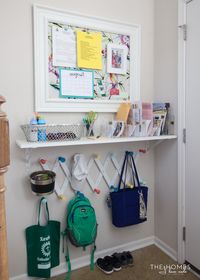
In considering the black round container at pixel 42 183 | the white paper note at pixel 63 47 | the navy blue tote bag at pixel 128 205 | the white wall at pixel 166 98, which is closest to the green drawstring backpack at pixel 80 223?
the navy blue tote bag at pixel 128 205

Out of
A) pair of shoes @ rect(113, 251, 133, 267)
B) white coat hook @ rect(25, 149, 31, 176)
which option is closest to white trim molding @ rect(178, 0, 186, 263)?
pair of shoes @ rect(113, 251, 133, 267)

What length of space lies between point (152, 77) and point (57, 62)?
84cm

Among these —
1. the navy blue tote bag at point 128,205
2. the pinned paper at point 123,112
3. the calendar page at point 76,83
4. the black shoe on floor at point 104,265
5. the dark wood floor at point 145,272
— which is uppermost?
the calendar page at point 76,83

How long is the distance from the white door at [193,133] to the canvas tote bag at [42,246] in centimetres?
98

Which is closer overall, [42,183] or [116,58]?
[42,183]

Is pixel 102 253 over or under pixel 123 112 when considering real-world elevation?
under

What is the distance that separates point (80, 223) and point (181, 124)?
1.04 m

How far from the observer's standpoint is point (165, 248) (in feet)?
6.17

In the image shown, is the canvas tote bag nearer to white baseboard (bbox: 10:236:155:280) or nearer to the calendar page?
white baseboard (bbox: 10:236:155:280)

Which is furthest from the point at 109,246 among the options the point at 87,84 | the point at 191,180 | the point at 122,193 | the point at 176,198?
the point at 87,84

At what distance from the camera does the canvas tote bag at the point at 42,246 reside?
151cm

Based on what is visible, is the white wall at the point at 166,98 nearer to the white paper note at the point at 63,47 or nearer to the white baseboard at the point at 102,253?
the white baseboard at the point at 102,253

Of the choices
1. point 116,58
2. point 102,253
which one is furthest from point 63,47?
point 102,253

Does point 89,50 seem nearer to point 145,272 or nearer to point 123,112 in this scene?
point 123,112
